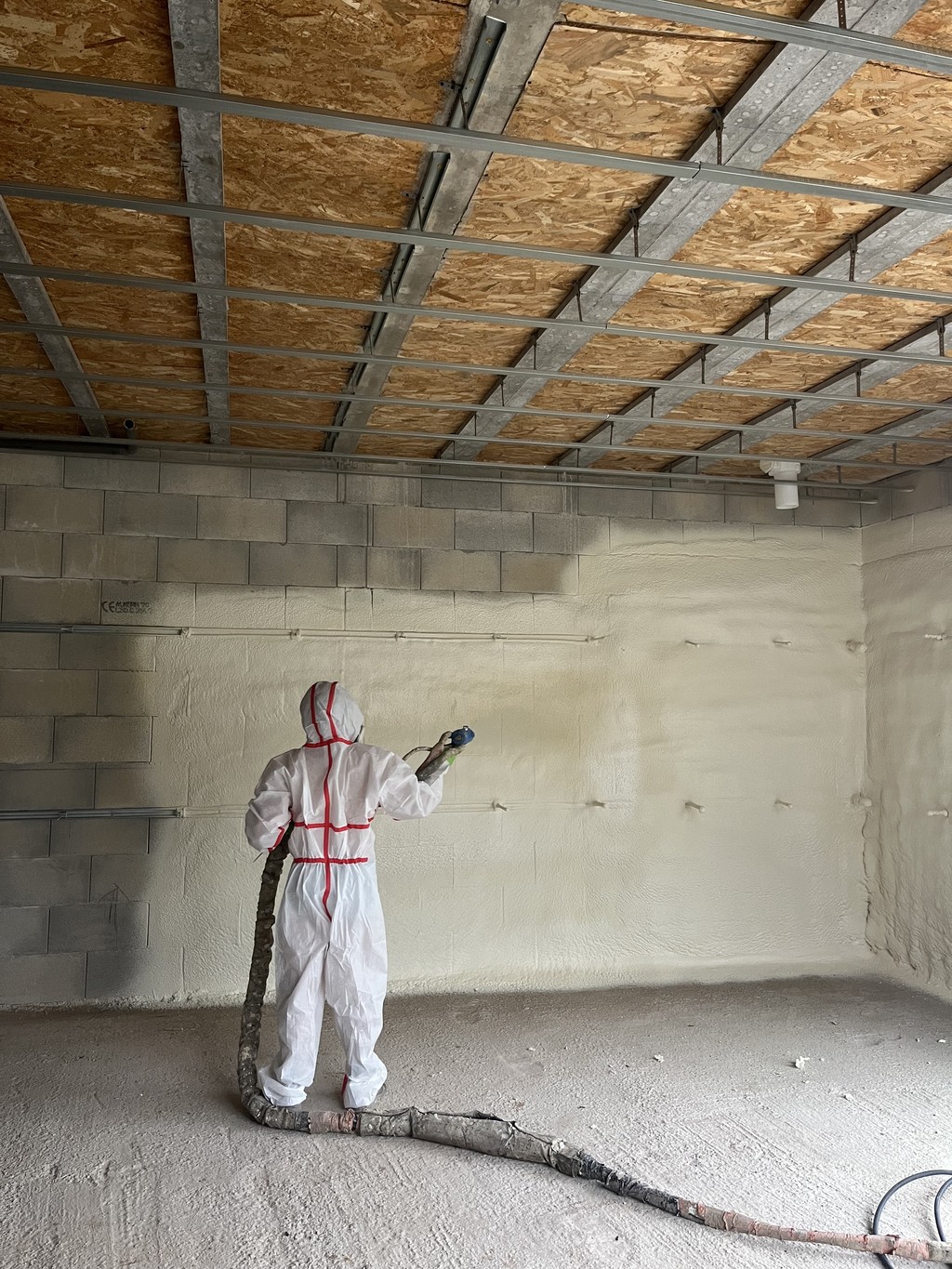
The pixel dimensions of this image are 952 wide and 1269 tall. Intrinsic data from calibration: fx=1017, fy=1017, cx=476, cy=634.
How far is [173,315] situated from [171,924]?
273 cm

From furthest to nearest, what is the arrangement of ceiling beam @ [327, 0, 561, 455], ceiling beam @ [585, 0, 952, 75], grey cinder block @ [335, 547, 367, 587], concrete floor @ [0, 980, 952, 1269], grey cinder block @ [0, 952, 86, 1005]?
grey cinder block @ [335, 547, 367, 587], grey cinder block @ [0, 952, 86, 1005], concrete floor @ [0, 980, 952, 1269], ceiling beam @ [327, 0, 561, 455], ceiling beam @ [585, 0, 952, 75]

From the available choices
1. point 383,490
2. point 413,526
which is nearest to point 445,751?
point 413,526

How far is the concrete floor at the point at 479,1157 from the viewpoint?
8.34 ft

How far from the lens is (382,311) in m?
3.14

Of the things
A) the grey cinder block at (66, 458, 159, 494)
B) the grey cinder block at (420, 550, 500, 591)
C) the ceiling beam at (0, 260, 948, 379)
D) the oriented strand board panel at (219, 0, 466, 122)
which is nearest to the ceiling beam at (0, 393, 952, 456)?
the grey cinder block at (66, 458, 159, 494)

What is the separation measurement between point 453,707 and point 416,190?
2.92 meters

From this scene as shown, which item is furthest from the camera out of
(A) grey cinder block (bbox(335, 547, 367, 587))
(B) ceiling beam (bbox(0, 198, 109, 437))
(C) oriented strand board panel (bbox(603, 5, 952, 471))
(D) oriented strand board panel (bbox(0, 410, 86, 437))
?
(A) grey cinder block (bbox(335, 547, 367, 587))

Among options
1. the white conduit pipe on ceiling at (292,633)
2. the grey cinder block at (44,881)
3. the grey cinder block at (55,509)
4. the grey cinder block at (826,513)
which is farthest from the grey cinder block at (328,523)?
the grey cinder block at (826,513)

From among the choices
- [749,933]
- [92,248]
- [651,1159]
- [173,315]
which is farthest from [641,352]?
[749,933]

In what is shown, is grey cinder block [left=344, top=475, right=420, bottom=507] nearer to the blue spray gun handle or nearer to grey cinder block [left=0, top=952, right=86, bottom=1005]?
the blue spray gun handle

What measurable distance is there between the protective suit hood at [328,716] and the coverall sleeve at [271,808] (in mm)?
157

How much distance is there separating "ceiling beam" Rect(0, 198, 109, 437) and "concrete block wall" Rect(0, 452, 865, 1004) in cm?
62

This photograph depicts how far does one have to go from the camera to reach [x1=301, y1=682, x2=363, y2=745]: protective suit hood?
3539 mm

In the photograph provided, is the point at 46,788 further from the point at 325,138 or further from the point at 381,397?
the point at 325,138
